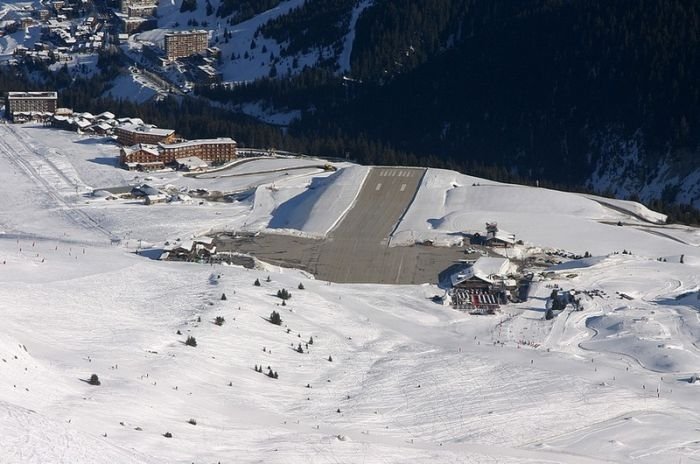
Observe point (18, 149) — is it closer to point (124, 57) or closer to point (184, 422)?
point (124, 57)

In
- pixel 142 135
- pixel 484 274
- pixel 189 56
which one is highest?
pixel 189 56

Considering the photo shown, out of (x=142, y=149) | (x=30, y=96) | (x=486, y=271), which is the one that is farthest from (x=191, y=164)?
(x=486, y=271)

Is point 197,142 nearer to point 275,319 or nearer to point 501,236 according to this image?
point 501,236

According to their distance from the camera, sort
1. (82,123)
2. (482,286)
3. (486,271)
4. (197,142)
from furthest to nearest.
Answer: (82,123), (197,142), (486,271), (482,286)

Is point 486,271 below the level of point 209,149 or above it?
below

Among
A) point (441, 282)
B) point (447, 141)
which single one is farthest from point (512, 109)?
point (441, 282)

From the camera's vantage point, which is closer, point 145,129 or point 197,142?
point 197,142
